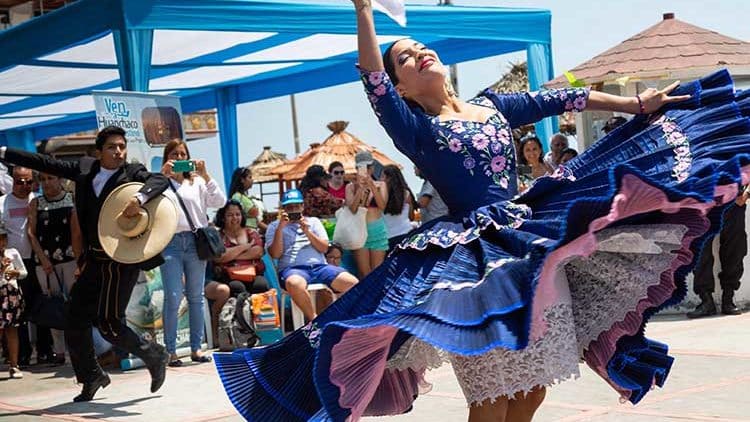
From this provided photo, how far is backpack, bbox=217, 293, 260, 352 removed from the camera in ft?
32.1

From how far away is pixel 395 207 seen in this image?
36.7 feet

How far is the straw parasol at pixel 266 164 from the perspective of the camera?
28.1m

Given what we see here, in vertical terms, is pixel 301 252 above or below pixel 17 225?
below

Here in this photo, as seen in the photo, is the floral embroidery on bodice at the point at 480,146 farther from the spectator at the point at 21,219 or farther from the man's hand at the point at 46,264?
the spectator at the point at 21,219

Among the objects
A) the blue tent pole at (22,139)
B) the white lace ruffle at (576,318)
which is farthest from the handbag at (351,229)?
the blue tent pole at (22,139)

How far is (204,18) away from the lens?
32.4 ft

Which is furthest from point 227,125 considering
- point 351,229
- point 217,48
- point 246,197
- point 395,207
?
point 351,229

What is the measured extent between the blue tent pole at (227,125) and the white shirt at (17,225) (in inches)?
276

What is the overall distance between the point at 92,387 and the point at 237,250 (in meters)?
2.74

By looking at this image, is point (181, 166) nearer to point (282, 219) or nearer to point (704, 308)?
point (282, 219)

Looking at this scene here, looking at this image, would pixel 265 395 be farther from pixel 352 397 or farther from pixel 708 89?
pixel 708 89

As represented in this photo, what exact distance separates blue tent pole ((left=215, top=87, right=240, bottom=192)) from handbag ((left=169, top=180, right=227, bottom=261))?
7.88m

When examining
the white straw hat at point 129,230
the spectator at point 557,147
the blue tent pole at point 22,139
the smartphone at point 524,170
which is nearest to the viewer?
the white straw hat at point 129,230

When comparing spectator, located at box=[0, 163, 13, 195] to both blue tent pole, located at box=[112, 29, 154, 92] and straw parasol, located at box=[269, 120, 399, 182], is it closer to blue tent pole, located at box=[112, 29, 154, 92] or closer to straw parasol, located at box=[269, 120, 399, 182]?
blue tent pole, located at box=[112, 29, 154, 92]
